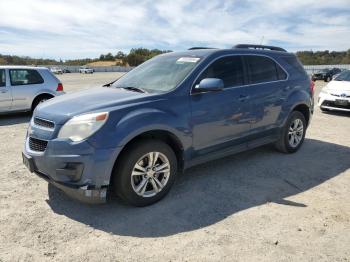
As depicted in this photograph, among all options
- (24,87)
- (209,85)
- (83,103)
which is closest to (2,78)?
(24,87)

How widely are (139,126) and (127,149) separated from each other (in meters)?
0.29

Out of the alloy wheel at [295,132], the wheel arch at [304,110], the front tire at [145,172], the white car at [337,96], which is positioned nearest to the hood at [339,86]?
the white car at [337,96]

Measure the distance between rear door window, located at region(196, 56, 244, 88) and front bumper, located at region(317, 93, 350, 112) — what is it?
6403 millimetres

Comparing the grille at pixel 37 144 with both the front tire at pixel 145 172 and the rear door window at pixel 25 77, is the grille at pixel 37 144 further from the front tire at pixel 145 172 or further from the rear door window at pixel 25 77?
the rear door window at pixel 25 77

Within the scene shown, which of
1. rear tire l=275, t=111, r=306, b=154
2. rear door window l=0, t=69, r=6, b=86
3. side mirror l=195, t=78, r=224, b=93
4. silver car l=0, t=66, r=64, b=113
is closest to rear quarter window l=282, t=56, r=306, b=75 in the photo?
rear tire l=275, t=111, r=306, b=154

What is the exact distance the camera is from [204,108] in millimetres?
4438

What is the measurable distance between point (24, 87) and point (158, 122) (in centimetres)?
739

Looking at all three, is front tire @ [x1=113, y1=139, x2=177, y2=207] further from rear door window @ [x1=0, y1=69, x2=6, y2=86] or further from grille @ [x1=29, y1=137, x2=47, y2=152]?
rear door window @ [x1=0, y1=69, x2=6, y2=86]

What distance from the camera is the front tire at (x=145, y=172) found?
3.74 m

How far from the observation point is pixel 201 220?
12.2 ft

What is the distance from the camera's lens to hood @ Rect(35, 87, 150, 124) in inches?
148

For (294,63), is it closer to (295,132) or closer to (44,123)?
(295,132)

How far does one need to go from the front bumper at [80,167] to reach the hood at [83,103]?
0.35 metres

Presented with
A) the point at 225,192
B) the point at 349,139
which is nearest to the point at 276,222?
the point at 225,192
